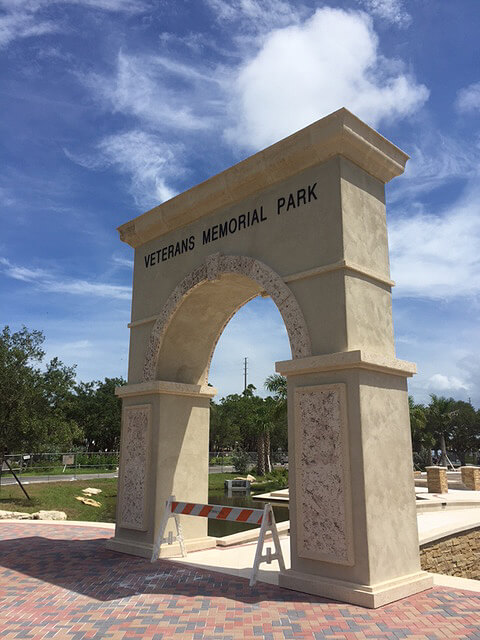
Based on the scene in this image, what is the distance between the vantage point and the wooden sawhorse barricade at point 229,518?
6.78m

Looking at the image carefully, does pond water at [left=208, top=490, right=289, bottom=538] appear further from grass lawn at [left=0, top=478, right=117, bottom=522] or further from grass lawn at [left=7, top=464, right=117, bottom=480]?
grass lawn at [left=7, top=464, right=117, bottom=480]

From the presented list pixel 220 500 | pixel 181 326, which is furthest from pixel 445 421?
pixel 181 326

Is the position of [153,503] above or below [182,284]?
below

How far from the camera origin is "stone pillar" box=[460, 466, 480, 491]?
77.8ft

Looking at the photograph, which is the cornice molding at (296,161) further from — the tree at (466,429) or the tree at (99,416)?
the tree at (466,429)

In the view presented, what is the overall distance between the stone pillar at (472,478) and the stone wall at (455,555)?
43.0 ft

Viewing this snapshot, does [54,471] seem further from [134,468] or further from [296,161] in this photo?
[296,161]

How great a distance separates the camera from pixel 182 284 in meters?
9.34

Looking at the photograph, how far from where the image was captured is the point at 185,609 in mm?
5738

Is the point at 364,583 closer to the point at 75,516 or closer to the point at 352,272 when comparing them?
the point at 352,272

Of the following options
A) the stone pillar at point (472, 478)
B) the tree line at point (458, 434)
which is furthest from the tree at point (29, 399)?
the tree line at point (458, 434)

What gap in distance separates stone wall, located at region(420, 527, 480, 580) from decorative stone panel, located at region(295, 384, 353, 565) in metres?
4.75

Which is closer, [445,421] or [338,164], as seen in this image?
[338,164]

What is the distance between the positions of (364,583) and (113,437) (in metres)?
52.7
